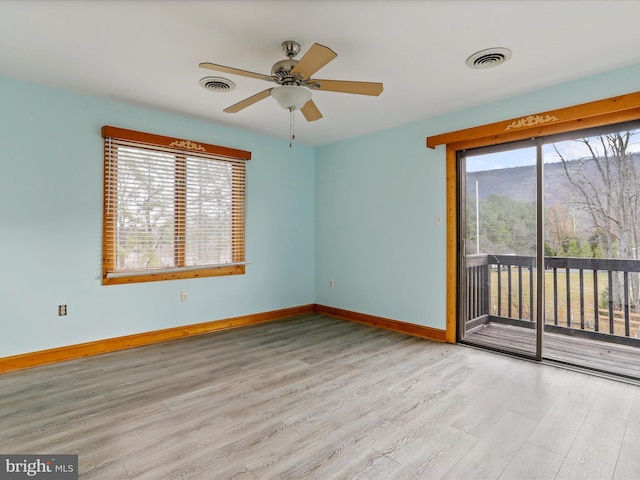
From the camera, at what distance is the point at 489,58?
101 inches

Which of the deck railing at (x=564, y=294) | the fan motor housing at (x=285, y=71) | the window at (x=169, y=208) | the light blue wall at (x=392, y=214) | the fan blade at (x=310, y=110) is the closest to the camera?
the fan motor housing at (x=285, y=71)

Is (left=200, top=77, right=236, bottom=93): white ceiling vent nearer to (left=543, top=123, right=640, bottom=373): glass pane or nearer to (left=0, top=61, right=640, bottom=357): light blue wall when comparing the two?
(left=0, top=61, right=640, bottom=357): light blue wall

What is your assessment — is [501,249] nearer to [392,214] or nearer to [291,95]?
[392,214]

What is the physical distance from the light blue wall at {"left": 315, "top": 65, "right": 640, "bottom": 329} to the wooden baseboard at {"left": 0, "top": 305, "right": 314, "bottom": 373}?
117 cm

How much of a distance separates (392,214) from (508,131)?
1541 millimetres

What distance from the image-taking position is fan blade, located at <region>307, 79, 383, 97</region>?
2.31m

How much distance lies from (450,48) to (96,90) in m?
3.13

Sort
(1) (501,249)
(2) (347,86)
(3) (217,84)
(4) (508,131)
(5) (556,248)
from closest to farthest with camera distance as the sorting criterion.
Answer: (2) (347,86) < (3) (217,84) < (5) (556,248) < (4) (508,131) < (1) (501,249)

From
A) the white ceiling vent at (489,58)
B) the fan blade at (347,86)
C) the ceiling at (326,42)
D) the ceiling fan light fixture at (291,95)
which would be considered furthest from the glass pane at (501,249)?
the ceiling fan light fixture at (291,95)

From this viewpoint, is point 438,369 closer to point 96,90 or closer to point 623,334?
point 623,334

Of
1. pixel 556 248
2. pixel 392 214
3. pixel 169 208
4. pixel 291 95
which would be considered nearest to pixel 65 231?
pixel 169 208

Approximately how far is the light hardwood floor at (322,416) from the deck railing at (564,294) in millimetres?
512

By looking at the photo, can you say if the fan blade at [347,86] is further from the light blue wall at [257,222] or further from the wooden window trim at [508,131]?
the light blue wall at [257,222]

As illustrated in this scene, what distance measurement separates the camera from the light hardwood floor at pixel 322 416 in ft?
5.76
